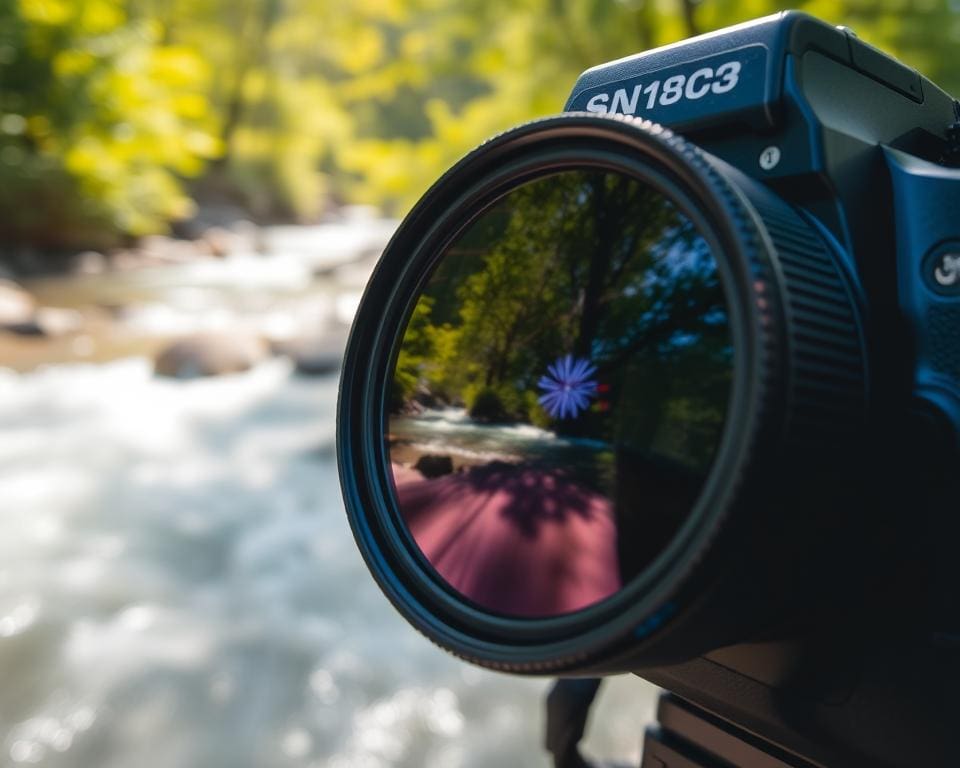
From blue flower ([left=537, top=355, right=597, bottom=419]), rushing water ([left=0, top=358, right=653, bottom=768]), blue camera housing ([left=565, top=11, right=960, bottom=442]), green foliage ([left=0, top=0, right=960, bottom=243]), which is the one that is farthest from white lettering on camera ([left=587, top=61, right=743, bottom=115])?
green foliage ([left=0, top=0, right=960, bottom=243])

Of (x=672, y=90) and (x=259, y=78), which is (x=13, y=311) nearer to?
(x=672, y=90)

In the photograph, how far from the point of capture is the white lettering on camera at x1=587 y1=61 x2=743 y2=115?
46 centimetres

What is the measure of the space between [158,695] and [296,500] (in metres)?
0.97

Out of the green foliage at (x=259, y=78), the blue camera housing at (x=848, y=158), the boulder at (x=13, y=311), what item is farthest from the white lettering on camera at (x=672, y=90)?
the boulder at (x=13, y=311)

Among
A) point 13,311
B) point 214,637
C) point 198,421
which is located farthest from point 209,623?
point 13,311

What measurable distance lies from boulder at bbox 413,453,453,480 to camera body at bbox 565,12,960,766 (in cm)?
18

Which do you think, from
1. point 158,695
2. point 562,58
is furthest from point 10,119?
point 158,695

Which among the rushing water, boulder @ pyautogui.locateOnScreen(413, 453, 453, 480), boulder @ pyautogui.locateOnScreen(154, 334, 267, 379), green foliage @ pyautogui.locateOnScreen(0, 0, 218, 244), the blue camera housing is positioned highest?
green foliage @ pyautogui.locateOnScreen(0, 0, 218, 244)

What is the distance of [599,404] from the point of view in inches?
17.7

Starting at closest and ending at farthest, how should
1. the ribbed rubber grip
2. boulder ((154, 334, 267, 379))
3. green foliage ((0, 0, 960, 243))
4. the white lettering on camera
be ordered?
Answer: the ribbed rubber grip
the white lettering on camera
boulder ((154, 334, 267, 379))
green foliage ((0, 0, 960, 243))

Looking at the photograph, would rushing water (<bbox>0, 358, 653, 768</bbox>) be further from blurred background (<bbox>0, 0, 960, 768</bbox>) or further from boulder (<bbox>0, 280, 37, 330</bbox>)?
boulder (<bbox>0, 280, 37, 330</bbox>)

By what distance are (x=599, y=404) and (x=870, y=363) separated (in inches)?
5.2

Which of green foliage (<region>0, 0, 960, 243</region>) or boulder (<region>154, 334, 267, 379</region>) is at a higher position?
green foliage (<region>0, 0, 960, 243</region>)

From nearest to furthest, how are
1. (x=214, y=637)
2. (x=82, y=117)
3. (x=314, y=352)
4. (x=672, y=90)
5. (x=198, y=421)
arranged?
(x=672, y=90) < (x=214, y=637) < (x=198, y=421) < (x=314, y=352) < (x=82, y=117)
